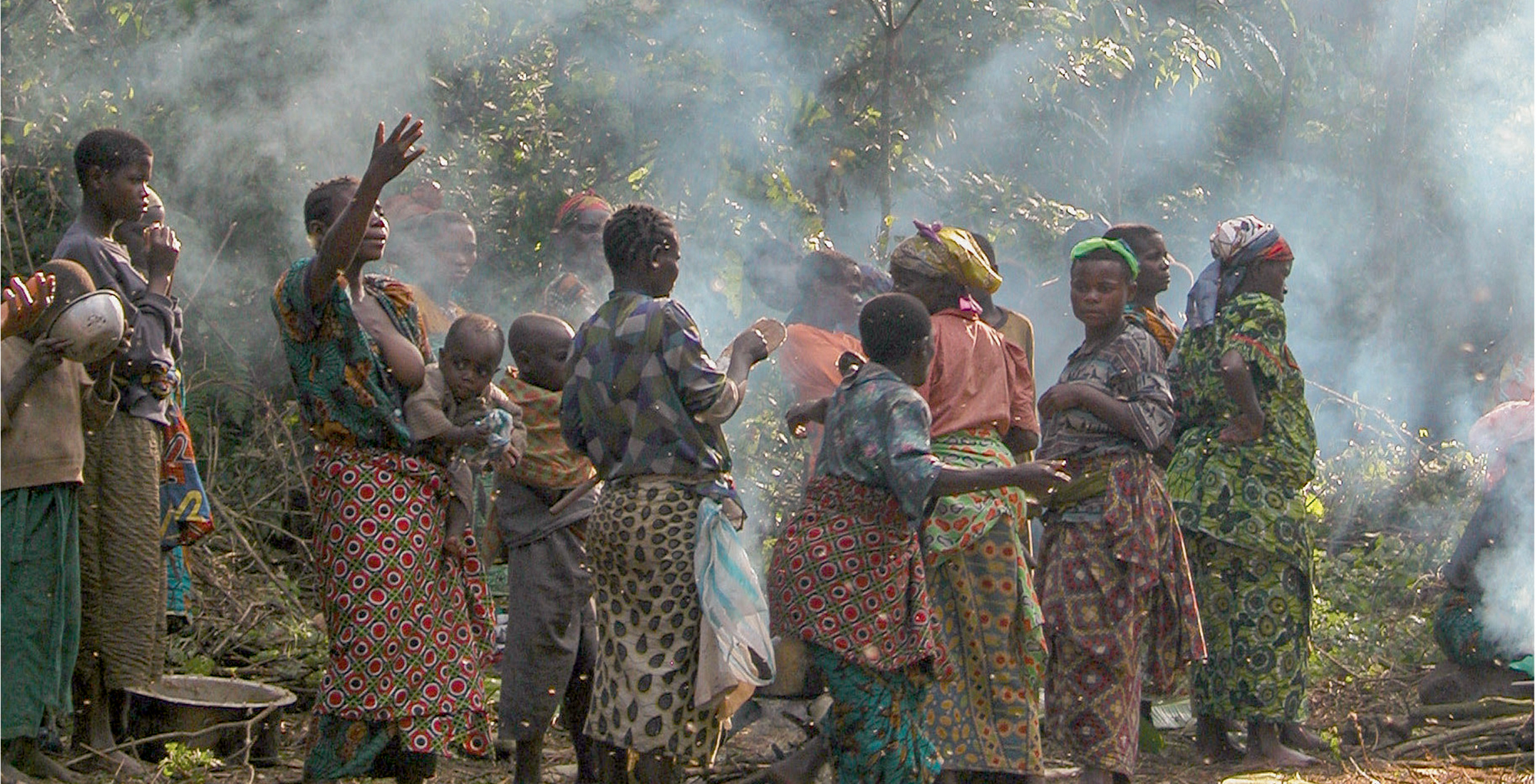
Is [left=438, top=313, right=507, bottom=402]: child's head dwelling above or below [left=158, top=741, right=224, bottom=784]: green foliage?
above

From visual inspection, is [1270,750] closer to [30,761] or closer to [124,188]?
[30,761]

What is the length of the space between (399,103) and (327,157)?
0.48 m

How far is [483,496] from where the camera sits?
676cm

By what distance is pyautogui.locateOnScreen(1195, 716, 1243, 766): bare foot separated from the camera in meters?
5.89

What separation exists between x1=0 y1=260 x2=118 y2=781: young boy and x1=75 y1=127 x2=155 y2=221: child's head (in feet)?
1.22

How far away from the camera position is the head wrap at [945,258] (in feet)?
16.4

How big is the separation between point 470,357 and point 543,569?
770 millimetres

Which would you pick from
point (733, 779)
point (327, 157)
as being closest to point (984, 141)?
point (327, 157)

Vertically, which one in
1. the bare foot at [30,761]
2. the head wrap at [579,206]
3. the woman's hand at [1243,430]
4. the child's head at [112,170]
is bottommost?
the bare foot at [30,761]

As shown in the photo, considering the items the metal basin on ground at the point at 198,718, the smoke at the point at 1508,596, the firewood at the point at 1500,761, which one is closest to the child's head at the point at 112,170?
the metal basin on ground at the point at 198,718

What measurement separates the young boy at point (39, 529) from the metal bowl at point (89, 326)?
5 cm

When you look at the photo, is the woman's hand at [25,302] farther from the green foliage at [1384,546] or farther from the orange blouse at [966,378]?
the green foliage at [1384,546]

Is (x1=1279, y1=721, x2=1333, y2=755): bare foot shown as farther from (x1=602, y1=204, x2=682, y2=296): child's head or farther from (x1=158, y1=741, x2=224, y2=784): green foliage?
(x1=158, y1=741, x2=224, y2=784): green foliage

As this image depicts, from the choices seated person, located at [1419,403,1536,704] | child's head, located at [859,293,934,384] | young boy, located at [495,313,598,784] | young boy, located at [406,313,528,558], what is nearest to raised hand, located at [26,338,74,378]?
young boy, located at [406,313,528,558]
